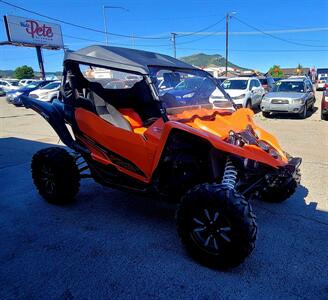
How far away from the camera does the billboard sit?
32812 millimetres

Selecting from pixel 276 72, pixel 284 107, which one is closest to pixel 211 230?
pixel 284 107

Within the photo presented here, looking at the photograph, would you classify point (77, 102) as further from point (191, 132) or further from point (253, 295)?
point (253, 295)

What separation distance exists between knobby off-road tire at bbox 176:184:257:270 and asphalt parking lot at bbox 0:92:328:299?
17cm

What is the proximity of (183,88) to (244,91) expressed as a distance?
34.3ft

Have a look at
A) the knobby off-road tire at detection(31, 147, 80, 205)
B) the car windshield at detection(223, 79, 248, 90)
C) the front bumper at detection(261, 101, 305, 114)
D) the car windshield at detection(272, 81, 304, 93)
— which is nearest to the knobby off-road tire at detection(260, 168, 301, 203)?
the knobby off-road tire at detection(31, 147, 80, 205)

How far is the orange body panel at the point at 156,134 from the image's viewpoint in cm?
276

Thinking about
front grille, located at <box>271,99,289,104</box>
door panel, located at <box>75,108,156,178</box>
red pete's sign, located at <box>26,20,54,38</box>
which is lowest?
front grille, located at <box>271,99,289,104</box>

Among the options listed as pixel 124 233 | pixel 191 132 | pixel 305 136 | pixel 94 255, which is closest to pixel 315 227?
pixel 191 132

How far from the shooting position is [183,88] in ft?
12.1

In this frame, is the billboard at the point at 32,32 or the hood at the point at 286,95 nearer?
the hood at the point at 286,95

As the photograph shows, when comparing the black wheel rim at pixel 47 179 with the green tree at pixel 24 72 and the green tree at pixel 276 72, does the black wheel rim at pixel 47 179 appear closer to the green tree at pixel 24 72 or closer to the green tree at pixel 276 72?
the green tree at pixel 24 72

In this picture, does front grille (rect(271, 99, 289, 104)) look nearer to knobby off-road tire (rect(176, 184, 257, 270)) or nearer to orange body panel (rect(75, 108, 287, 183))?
orange body panel (rect(75, 108, 287, 183))

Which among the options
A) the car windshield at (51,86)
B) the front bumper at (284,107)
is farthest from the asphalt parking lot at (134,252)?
the car windshield at (51,86)

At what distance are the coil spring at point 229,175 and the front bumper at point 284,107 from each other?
9.98 metres
